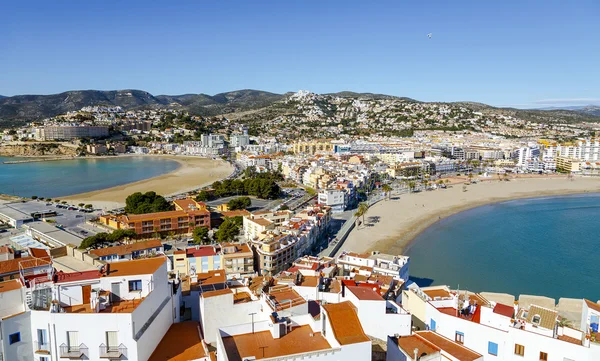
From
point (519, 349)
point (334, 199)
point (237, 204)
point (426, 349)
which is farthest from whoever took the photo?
point (334, 199)

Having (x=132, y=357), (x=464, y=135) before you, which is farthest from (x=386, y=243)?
(x=464, y=135)

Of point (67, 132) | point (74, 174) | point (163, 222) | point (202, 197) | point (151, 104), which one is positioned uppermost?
point (151, 104)

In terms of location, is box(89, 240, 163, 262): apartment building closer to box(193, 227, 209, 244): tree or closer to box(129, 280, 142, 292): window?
box(193, 227, 209, 244): tree

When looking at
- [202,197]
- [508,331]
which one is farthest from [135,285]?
[202,197]

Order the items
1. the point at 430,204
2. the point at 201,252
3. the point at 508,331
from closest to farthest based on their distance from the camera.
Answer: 1. the point at 508,331
2. the point at 201,252
3. the point at 430,204

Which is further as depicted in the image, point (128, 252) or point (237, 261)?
point (128, 252)

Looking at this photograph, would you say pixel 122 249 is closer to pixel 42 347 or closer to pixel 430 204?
pixel 42 347

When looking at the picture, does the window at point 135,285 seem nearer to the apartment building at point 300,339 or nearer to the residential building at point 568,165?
the apartment building at point 300,339

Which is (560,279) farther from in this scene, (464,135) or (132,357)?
(464,135)
